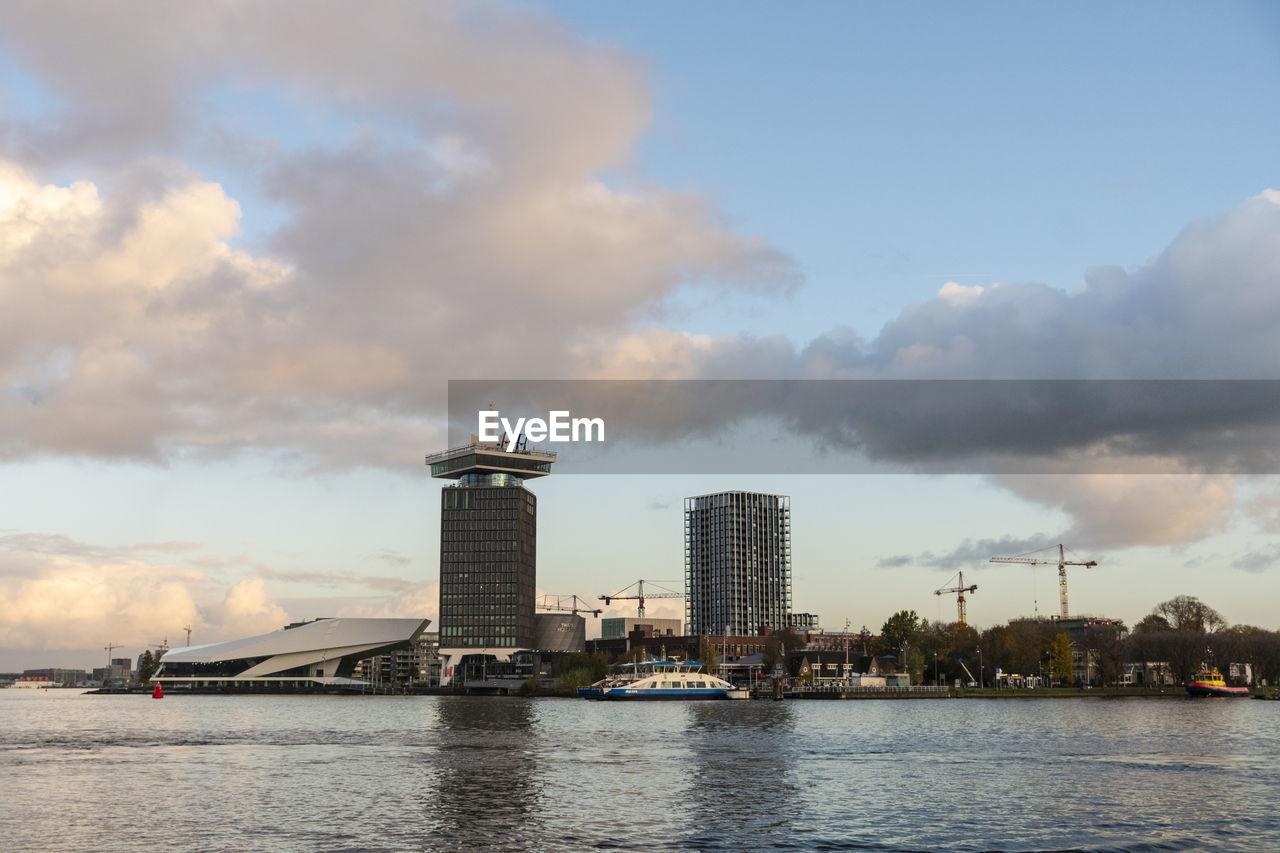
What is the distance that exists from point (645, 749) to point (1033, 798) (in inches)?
1242

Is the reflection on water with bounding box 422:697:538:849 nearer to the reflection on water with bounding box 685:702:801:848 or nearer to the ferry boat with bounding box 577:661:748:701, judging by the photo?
the reflection on water with bounding box 685:702:801:848

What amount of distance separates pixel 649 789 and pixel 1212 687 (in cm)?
15809

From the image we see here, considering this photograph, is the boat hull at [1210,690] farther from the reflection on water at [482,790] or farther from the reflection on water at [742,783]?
the reflection on water at [482,790]

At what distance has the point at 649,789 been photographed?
5134 centimetres

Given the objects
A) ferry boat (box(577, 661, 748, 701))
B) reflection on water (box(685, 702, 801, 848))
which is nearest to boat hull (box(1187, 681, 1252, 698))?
ferry boat (box(577, 661, 748, 701))

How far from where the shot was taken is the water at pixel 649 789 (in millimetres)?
38469

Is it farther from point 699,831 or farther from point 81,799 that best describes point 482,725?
point 699,831

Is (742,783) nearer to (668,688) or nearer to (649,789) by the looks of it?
(649,789)

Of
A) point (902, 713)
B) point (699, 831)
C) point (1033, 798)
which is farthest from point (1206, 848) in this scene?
point (902, 713)

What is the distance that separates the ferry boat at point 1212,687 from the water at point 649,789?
90828 millimetres

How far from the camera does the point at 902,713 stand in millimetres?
130875

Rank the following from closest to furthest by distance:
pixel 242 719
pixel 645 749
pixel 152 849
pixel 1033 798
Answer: pixel 152 849
pixel 1033 798
pixel 645 749
pixel 242 719

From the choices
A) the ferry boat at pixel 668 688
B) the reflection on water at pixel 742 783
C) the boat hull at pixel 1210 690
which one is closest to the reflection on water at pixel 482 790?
the reflection on water at pixel 742 783

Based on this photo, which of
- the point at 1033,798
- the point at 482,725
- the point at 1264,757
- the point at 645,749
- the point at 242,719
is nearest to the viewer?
the point at 1033,798
